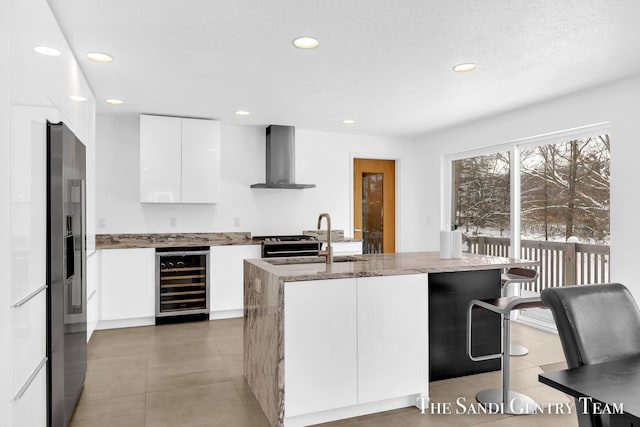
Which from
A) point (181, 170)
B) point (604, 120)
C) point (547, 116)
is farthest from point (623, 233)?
point (181, 170)

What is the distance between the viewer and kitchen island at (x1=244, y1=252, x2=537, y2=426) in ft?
7.50

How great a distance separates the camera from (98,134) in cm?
488

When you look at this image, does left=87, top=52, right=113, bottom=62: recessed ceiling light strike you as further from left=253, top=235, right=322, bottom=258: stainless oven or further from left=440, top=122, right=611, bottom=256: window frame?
left=440, top=122, right=611, bottom=256: window frame

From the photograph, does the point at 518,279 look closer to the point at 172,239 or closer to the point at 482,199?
the point at 482,199

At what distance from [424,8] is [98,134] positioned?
4.13 meters

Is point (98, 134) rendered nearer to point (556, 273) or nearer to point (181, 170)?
point (181, 170)

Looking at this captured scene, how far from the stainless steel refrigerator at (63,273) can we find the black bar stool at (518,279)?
316cm

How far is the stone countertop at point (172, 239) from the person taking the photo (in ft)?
15.7

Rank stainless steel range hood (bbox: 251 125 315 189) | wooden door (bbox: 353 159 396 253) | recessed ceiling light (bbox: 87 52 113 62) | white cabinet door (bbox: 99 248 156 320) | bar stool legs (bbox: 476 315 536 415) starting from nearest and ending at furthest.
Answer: bar stool legs (bbox: 476 315 536 415) < recessed ceiling light (bbox: 87 52 113 62) < white cabinet door (bbox: 99 248 156 320) < stainless steel range hood (bbox: 251 125 315 189) < wooden door (bbox: 353 159 396 253)

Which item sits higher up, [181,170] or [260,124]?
[260,124]

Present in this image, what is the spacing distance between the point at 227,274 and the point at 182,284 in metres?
0.52

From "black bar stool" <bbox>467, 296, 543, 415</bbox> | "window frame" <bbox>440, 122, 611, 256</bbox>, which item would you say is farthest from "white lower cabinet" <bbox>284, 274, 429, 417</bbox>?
"window frame" <bbox>440, 122, 611, 256</bbox>

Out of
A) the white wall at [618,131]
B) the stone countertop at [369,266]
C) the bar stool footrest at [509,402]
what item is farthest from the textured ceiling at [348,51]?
the bar stool footrest at [509,402]

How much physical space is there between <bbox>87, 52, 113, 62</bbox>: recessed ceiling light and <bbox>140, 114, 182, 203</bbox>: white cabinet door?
1.64 meters
